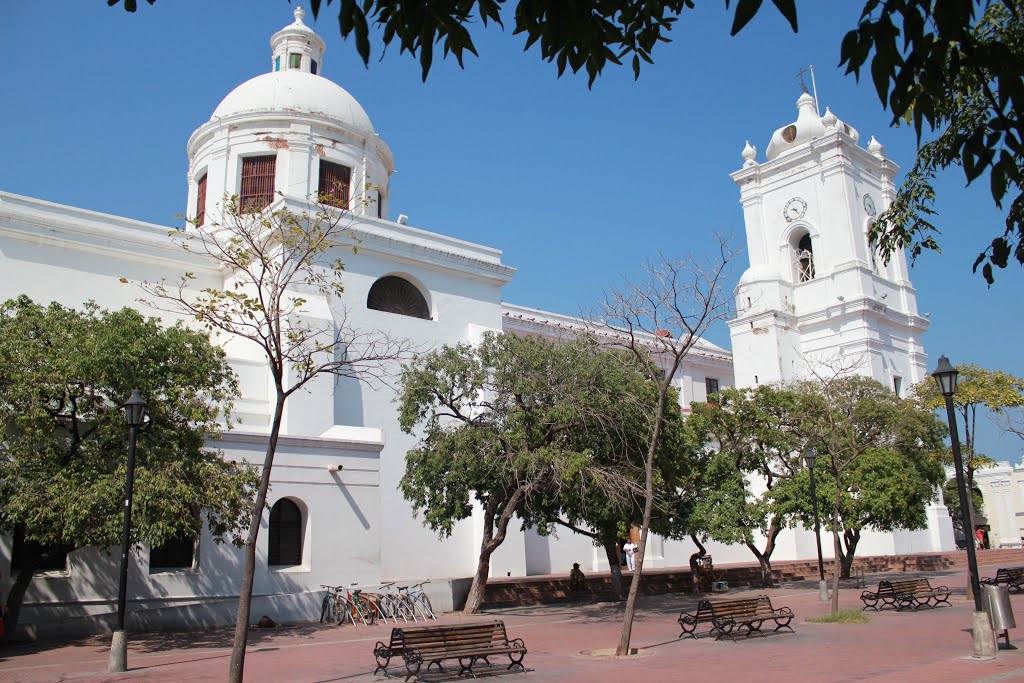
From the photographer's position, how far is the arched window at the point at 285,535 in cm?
1805

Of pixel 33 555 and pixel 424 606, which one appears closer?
pixel 33 555

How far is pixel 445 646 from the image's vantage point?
10.4 metres

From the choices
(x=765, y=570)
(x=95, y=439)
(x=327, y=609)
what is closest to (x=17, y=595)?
(x=95, y=439)

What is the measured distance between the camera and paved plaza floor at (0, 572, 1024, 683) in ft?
33.4

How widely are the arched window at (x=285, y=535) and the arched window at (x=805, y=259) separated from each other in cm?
2959

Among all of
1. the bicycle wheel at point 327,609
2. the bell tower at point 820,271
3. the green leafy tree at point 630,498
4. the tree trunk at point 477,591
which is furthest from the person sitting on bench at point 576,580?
the bell tower at point 820,271

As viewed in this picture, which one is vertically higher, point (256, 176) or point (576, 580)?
point (256, 176)

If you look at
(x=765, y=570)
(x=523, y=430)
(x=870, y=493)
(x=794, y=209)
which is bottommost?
(x=765, y=570)

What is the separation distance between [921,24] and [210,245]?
25021 mm

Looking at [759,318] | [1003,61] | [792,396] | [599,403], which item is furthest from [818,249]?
[1003,61]

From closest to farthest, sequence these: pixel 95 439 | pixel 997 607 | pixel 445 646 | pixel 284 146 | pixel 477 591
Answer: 1. pixel 445 646
2. pixel 997 607
3. pixel 95 439
4. pixel 477 591
5. pixel 284 146

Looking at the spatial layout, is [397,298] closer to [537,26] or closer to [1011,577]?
[1011,577]

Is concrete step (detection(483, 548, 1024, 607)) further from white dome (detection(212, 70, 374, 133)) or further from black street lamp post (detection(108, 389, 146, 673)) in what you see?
white dome (detection(212, 70, 374, 133))

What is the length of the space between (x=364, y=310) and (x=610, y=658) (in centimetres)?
1357
